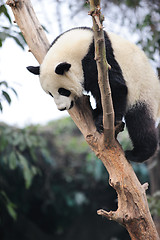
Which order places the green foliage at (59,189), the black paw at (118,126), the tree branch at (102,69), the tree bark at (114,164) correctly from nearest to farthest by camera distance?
the tree branch at (102,69) < the tree bark at (114,164) < the black paw at (118,126) < the green foliage at (59,189)

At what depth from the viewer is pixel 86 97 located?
2635 millimetres

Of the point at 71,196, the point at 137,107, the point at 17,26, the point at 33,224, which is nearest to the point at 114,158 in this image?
the point at 137,107

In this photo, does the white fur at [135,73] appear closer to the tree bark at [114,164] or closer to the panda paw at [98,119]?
the panda paw at [98,119]

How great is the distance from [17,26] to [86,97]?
1014 mm

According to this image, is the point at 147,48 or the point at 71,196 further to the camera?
the point at 71,196

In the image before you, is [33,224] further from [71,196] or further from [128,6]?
[128,6]

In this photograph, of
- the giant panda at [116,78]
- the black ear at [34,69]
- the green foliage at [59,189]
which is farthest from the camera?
the green foliage at [59,189]

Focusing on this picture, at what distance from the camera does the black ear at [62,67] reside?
8.00ft

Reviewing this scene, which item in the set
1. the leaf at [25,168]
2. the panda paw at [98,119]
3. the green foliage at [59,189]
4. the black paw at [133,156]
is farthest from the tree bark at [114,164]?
the green foliage at [59,189]

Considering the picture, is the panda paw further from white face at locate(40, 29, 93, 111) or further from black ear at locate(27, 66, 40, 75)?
black ear at locate(27, 66, 40, 75)

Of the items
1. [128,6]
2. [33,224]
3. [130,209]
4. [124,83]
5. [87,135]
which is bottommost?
[130,209]

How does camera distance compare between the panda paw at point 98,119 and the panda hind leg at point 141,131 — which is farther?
the panda hind leg at point 141,131

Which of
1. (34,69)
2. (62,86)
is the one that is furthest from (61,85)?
(34,69)

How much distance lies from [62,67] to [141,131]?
86cm
